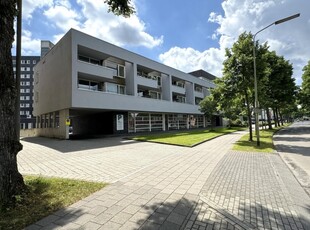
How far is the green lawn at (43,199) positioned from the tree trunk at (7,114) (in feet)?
1.14

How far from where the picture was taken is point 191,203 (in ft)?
14.8

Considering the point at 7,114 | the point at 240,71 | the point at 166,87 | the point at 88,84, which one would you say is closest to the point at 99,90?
the point at 88,84

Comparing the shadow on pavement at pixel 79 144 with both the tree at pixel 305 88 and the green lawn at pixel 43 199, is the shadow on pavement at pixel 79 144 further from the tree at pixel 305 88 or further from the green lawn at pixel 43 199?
the tree at pixel 305 88

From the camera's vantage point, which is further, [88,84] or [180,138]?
[88,84]

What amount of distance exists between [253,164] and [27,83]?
8931cm

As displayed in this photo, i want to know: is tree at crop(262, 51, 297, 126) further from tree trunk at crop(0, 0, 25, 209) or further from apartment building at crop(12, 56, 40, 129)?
apartment building at crop(12, 56, 40, 129)

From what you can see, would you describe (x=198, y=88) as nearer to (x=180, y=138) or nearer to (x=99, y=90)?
(x=99, y=90)

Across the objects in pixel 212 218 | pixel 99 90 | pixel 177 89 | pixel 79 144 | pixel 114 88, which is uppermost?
pixel 177 89

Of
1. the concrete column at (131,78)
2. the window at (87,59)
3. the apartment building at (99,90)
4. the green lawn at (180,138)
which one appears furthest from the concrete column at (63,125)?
the concrete column at (131,78)

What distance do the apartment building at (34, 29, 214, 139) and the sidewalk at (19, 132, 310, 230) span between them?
14.8 meters

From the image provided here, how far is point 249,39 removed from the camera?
55.7ft

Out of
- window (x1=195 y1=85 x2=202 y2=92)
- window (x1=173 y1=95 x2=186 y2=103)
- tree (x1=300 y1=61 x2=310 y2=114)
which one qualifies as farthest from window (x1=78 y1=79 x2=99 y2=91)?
tree (x1=300 y1=61 x2=310 y2=114)

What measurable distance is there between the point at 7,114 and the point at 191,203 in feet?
14.5

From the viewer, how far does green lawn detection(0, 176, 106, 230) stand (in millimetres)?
3672
